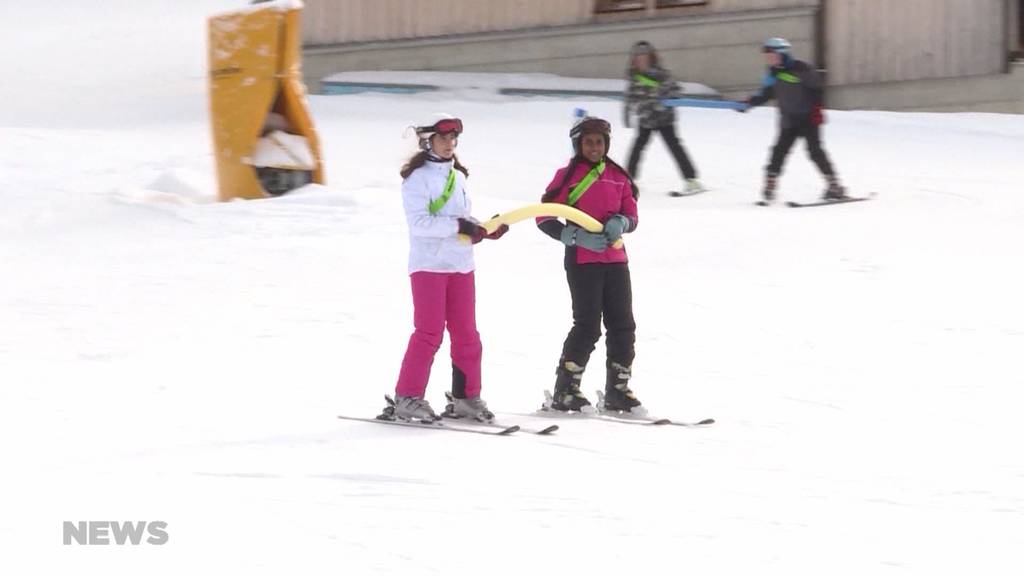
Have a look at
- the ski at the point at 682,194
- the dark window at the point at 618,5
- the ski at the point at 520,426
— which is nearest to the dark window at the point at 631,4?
the dark window at the point at 618,5

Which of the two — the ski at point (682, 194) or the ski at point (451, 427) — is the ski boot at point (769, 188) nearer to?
the ski at point (682, 194)

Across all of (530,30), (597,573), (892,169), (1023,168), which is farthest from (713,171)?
(597,573)

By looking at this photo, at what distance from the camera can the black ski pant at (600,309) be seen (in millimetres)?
6836

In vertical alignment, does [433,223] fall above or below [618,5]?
below

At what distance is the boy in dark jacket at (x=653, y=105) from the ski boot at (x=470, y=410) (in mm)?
6972

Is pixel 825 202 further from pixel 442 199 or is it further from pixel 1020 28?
pixel 1020 28

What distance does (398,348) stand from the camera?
8.43 m

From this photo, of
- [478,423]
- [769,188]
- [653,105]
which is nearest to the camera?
[478,423]

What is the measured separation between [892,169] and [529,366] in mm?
7360

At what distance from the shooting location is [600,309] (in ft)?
22.7

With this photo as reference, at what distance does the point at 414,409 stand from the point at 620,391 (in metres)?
0.97

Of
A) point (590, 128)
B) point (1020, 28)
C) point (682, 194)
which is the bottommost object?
point (682, 194)

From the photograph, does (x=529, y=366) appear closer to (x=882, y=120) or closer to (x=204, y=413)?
(x=204, y=413)

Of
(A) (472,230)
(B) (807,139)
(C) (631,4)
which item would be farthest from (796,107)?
(C) (631,4)
